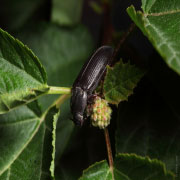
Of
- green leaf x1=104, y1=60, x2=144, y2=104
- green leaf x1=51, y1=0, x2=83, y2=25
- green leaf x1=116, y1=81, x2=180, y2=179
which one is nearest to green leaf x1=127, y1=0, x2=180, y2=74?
green leaf x1=104, y1=60, x2=144, y2=104

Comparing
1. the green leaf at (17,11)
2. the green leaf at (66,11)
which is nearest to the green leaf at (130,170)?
the green leaf at (66,11)

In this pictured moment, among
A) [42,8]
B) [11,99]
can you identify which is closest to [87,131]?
[11,99]

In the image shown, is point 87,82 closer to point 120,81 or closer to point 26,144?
point 120,81

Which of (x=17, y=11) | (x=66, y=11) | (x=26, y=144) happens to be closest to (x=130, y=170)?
(x=26, y=144)

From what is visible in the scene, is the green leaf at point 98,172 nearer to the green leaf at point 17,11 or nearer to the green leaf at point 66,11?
the green leaf at point 66,11

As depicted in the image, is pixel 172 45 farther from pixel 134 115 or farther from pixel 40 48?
pixel 40 48

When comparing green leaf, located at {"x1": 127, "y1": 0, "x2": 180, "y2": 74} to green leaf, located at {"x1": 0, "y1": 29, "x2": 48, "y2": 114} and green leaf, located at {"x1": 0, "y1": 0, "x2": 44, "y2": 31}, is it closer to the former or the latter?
green leaf, located at {"x1": 0, "y1": 29, "x2": 48, "y2": 114}
